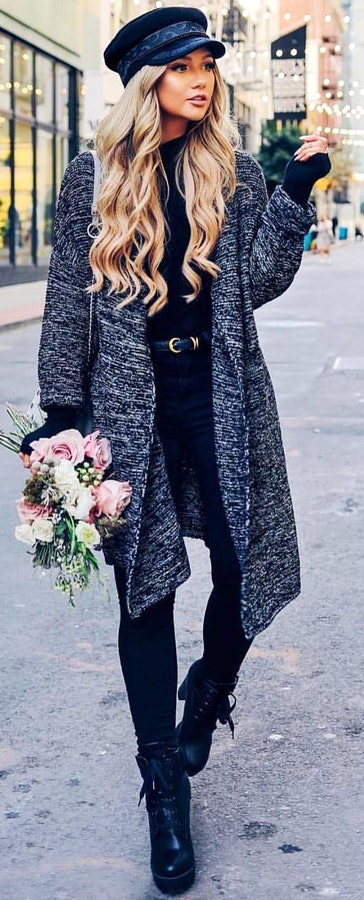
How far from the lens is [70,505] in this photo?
9.53 feet

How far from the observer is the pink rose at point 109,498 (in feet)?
9.61

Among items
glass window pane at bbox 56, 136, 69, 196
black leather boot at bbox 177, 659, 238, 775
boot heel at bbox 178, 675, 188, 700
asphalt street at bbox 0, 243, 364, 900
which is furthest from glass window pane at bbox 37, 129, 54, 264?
black leather boot at bbox 177, 659, 238, 775

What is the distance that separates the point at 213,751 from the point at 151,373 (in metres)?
1.28

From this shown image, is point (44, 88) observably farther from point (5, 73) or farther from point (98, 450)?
point (98, 450)

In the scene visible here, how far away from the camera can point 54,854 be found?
3.19 meters

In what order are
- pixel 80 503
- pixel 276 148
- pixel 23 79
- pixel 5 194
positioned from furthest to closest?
pixel 276 148 < pixel 23 79 < pixel 5 194 < pixel 80 503

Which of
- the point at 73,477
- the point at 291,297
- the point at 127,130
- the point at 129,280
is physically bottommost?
the point at 291,297

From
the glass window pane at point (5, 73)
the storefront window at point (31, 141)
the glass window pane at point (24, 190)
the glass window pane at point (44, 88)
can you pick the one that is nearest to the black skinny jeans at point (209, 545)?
the storefront window at point (31, 141)

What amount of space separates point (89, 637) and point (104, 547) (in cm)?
188

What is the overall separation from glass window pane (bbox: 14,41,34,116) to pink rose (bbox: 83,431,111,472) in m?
24.8

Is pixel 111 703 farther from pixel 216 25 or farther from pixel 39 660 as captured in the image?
pixel 216 25

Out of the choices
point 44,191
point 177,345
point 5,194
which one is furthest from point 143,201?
point 44,191

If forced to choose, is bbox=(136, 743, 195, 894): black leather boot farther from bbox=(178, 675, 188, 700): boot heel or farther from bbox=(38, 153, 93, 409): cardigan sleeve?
bbox=(38, 153, 93, 409): cardigan sleeve

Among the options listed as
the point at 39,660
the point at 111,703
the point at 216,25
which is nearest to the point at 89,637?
the point at 39,660
